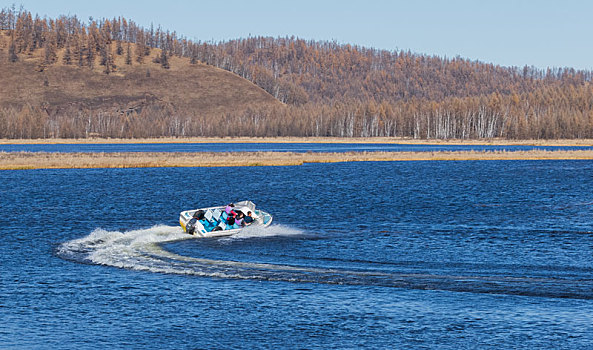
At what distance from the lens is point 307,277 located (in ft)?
84.3

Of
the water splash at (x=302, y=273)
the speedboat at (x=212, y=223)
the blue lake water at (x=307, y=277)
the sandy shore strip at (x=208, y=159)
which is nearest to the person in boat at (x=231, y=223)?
the speedboat at (x=212, y=223)

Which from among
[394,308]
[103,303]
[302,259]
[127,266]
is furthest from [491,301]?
[127,266]

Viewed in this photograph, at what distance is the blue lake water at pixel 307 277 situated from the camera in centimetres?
1881

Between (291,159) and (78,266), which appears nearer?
(78,266)

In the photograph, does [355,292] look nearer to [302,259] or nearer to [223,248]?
[302,259]

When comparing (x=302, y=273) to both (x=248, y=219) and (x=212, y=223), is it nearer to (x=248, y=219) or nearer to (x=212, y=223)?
(x=212, y=223)

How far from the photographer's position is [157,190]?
6712 cm

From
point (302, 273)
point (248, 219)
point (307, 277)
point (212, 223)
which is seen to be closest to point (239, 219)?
point (248, 219)

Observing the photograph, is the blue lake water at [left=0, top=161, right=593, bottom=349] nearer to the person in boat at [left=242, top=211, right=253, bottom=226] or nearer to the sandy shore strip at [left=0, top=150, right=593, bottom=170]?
the person in boat at [left=242, top=211, right=253, bottom=226]

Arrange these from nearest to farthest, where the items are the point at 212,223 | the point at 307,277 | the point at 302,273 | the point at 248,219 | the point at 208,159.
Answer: the point at 307,277, the point at 302,273, the point at 212,223, the point at 248,219, the point at 208,159

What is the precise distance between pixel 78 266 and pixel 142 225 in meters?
13.0

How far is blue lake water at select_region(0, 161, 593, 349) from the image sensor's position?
1881 centimetres

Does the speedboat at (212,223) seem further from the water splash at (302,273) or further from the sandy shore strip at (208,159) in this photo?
the sandy shore strip at (208,159)

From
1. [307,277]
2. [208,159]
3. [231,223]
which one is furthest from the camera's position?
[208,159]
